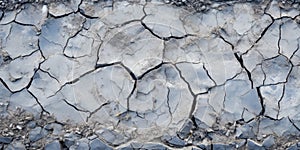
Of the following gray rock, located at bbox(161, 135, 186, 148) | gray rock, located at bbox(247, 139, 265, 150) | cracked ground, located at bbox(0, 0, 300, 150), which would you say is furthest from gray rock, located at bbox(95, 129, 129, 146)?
gray rock, located at bbox(247, 139, 265, 150)

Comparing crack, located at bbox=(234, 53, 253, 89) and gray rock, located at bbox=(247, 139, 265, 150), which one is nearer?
gray rock, located at bbox=(247, 139, 265, 150)

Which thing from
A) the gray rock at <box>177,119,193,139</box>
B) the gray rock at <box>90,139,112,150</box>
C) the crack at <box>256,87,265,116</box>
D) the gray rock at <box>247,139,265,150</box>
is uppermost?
the crack at <box>256,87,265,116</box>

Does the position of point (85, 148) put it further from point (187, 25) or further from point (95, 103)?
point (187, 25)

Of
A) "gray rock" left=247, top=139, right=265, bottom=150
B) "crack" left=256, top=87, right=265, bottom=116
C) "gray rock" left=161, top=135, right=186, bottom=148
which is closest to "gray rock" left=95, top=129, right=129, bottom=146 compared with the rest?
"gray rock" left=161, top=135, right=186, bottom=148

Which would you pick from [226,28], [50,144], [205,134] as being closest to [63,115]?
[50,144]

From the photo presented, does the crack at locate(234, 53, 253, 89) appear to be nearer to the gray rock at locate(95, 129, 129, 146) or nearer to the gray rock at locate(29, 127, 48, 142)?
the gray rock at locate(95, 129, 129, 146)

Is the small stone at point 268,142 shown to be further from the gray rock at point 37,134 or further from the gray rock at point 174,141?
the gray rock at point 37,134

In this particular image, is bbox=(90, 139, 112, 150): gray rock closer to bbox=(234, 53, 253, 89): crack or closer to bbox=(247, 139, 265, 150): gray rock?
→ bbox=(247, 139, 265, 150): gray rock

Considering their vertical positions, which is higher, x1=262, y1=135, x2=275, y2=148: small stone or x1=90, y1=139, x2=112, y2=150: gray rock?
x1=262, y1=135, x2=275, y2=148: small stone

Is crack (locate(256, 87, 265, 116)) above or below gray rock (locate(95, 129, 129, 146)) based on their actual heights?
above
